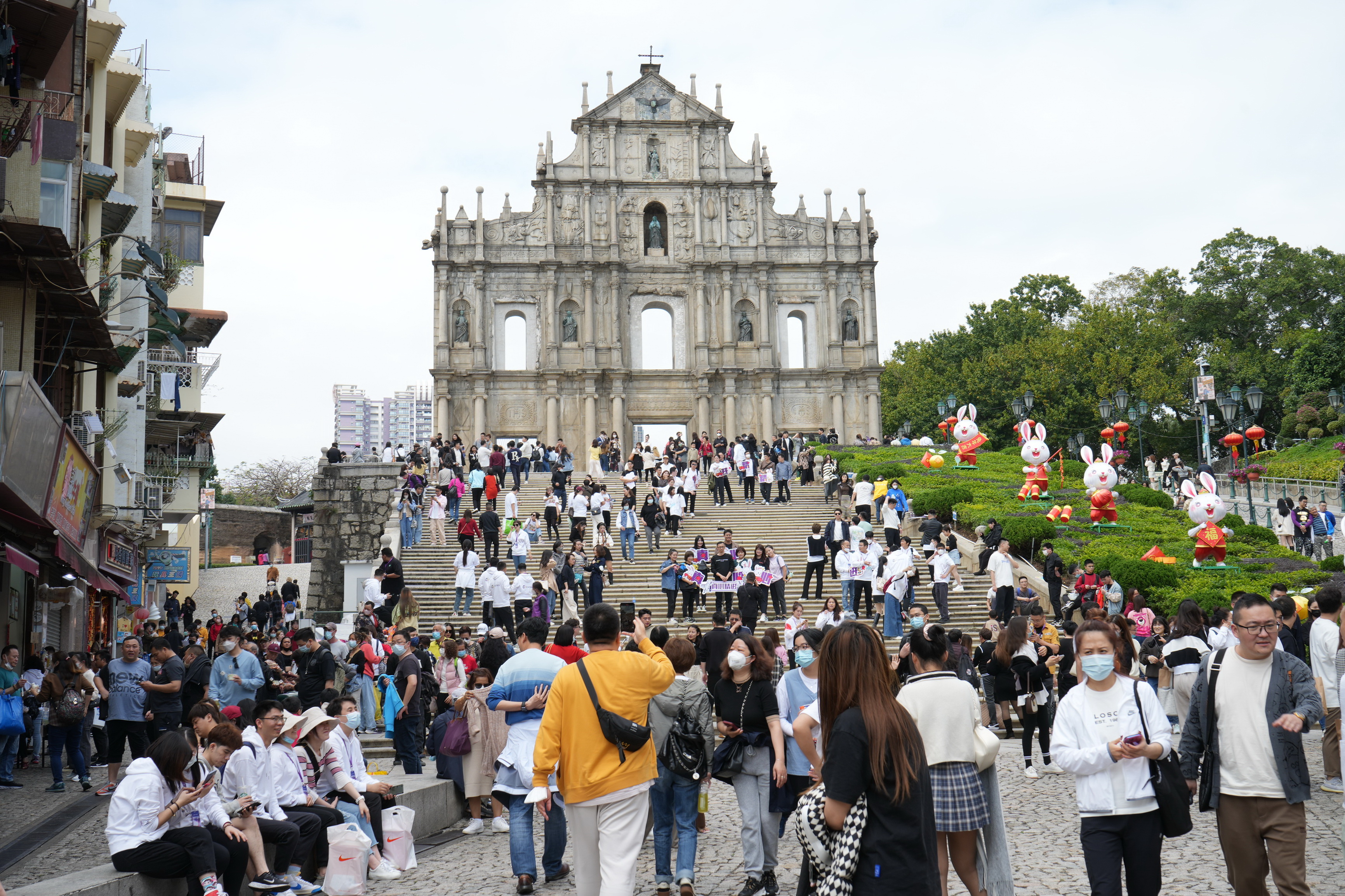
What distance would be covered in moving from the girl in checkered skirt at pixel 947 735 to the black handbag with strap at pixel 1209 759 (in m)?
1.10

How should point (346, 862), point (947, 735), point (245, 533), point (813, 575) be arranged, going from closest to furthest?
point (947, 735) → point (346, 862) → point (813, 575) → point (245, 533)

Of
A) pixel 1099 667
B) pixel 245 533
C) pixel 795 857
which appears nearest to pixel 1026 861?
pixel 795 857

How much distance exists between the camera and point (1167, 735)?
6027 millimetres

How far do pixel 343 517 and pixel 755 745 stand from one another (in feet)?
90.3

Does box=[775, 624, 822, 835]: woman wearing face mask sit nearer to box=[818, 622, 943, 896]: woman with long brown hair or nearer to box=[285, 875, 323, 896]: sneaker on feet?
box=[285, 875, 323, 896]: sneaker on feet

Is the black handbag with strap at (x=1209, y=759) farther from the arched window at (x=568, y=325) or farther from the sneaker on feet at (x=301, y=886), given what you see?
the arched window at (x=568, y=325)

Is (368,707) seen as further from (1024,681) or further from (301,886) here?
(1024,681)

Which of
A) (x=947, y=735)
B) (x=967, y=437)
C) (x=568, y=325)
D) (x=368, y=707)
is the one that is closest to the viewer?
(x=947, y=735)

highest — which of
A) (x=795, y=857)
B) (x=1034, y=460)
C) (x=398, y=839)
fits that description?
(x=1034, y=460)

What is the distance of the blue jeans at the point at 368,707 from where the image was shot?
14875mm

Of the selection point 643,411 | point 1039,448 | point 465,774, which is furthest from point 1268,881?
point 643,411

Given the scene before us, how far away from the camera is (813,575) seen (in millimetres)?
22906

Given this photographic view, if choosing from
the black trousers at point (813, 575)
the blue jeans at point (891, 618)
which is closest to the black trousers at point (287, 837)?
the blue jeans at point (891, 618)

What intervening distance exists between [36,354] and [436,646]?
7.57m
